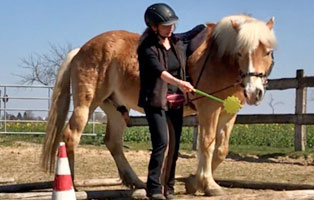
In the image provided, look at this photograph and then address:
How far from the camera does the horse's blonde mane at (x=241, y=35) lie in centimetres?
591

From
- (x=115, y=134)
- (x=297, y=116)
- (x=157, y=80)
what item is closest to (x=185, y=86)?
(x=157, y=80)

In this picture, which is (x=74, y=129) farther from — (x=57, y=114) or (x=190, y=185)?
(x=190, y=185)

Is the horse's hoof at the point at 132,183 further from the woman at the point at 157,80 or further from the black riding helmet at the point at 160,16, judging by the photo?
the black riding helmet at the point at 160,16

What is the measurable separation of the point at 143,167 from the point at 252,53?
4.79 m

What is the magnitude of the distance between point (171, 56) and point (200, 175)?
1.42 m

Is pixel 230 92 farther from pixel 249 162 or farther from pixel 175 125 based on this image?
pixel 249 162

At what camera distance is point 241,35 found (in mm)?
6004

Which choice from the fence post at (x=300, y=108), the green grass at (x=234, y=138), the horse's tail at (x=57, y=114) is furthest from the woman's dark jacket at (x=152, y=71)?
the green grass at (x=234, y=138)

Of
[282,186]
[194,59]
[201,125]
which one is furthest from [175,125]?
[282,186]

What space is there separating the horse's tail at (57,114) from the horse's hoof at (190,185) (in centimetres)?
187

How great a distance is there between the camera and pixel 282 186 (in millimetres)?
6715

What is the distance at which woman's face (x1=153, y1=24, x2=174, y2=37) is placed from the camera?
5.32 meters

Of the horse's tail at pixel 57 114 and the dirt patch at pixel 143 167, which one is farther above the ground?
the horse's tail at pixel 57 114

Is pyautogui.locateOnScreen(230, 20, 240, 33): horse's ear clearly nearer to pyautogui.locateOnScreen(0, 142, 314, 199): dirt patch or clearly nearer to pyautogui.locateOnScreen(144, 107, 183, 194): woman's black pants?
pyautogui.locateOnScreen(144, 107, 183, 194): woman's black pants
